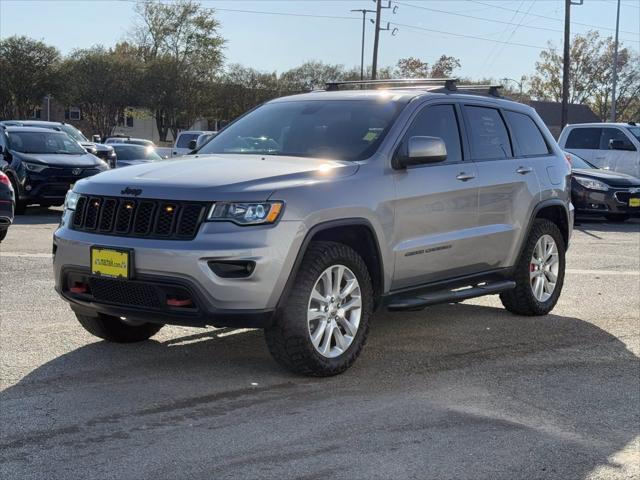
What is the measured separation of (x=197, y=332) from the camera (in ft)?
22.7

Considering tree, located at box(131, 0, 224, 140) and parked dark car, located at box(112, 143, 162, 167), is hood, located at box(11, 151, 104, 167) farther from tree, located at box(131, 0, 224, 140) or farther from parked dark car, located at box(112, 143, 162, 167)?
tree, located at box(131, 0, 224, 140)

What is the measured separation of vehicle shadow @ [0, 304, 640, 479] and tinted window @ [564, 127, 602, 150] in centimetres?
1386

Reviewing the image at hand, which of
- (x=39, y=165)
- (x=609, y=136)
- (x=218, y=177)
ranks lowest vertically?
(x=39, y=165)

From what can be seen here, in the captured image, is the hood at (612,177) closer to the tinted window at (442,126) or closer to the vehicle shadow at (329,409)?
the vehicle shadow at (329,409)

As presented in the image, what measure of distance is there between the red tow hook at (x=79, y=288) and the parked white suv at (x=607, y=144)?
15.6m

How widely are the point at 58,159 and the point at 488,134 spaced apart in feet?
39.1

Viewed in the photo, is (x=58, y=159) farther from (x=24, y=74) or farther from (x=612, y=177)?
(x=24, y=74)

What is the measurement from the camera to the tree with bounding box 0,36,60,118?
60.5 m

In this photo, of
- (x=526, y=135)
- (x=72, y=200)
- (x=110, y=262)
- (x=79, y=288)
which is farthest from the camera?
(x=526, y=135)

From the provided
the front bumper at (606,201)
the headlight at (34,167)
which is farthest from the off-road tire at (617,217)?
the headlight at (34,167)

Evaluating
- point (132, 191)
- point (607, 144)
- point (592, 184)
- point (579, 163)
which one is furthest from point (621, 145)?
point (132, 191)

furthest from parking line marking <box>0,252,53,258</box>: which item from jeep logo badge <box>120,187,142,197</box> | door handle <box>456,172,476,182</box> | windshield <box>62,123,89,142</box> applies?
windshield <box>62,123,89,142</box>

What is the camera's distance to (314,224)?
542 cm

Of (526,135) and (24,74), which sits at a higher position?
(24,74)
